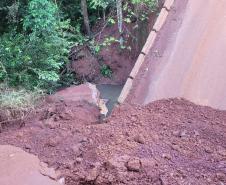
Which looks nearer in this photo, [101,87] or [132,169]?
[132,169]

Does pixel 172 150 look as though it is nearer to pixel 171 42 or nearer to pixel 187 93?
pixel 187 93

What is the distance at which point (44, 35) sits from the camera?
15.1ft

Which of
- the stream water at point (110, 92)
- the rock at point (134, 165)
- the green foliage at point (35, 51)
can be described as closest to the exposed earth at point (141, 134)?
the rock at point (134, 165)

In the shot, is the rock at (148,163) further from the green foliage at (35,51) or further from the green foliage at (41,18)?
the green foliage at (41,18)

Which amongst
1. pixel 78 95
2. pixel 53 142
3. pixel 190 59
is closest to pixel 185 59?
pixel 190 59

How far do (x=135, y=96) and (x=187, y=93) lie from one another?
0.48 meters

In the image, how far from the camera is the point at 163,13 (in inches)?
159

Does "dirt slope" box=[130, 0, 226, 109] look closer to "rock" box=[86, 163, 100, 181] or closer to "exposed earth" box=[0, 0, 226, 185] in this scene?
"exposed earth" box=[0, 0, 226, 185]

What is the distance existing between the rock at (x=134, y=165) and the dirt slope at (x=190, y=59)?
3.11 ft

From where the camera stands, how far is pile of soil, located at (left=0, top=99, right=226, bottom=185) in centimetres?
269

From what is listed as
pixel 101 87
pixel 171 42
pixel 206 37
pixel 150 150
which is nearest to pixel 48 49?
pixel 101 87

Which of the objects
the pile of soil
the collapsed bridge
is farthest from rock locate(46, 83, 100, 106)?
the collapsed bridge

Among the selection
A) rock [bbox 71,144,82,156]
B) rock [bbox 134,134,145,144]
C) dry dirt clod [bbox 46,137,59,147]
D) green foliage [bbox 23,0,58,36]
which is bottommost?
dry dirt clod [bbox 46,137,59,147]

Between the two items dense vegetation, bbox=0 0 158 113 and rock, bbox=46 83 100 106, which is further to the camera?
dense vegetation, bbox=0 0 158 113
